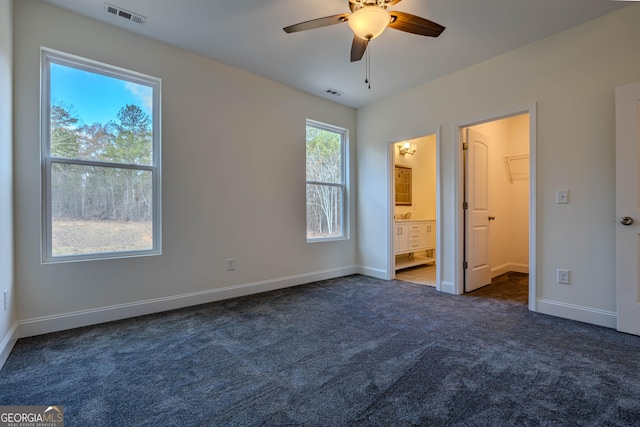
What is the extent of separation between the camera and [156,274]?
3055mm

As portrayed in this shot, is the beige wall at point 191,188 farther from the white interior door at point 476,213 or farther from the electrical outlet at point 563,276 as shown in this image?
the electrical outlet at point 563,276

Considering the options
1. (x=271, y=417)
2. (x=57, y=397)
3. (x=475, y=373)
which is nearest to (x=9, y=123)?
(x=57, y=397)

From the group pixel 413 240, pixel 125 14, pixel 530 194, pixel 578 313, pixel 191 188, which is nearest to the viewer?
pixel 125 14

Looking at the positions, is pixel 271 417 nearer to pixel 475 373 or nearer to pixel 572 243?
pixel 475 373

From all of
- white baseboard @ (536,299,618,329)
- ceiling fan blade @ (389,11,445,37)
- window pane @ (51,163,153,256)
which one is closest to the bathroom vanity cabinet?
white baseboard @ (536,299,618,329)

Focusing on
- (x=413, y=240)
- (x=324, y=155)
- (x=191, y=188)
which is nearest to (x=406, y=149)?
(x=413, y=240)

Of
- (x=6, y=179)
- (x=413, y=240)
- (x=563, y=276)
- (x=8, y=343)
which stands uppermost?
(x=6, y=179)

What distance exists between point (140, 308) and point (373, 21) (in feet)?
10.7

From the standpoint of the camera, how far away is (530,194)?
10.1 ft

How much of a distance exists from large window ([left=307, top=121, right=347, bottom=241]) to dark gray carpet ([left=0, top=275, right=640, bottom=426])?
179 cm

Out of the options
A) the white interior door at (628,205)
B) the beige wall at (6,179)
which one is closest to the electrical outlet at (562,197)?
the white interior door at (628,205)

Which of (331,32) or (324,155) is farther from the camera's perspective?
(324,155)

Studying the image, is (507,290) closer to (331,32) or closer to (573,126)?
(573,126)

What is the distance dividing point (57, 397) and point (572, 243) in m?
4.10
